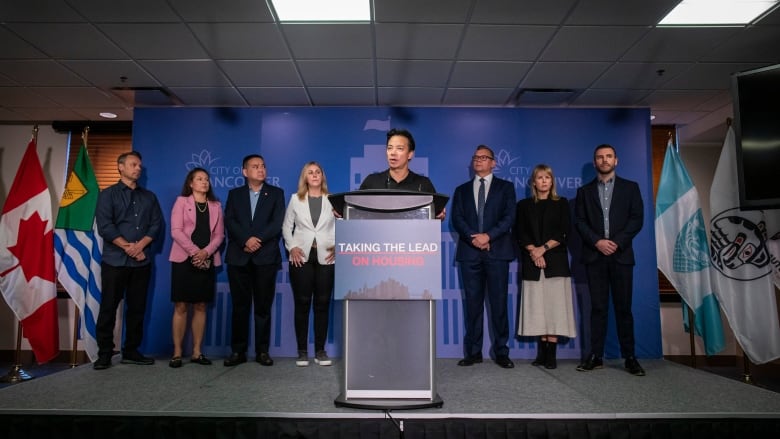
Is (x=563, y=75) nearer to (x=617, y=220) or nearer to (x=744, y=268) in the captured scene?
(x=617, y=220)

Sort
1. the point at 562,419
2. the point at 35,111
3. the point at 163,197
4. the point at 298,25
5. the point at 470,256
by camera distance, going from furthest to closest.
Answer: the point at 35,111, the point at 163,197, the point at 470,256, the point at 298,25, the point at 562,419

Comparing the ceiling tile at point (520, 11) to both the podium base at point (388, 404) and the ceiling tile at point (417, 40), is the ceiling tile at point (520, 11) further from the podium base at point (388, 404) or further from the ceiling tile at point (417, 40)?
the podium base at point (388, 404)

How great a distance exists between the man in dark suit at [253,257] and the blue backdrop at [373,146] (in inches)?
26.7

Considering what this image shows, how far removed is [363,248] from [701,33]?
3.26 metres

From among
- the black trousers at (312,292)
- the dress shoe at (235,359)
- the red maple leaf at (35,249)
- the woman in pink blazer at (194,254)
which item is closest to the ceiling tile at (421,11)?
the black trousers at (312,292)

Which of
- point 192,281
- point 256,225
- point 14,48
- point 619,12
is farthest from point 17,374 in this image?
point 619,12

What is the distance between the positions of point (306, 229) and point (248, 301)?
2.83ft

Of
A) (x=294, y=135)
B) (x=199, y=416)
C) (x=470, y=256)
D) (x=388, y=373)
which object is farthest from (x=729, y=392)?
(x=294, y=135)

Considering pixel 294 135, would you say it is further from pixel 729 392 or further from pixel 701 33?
pixel 729 392

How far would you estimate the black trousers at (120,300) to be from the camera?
12.6ft

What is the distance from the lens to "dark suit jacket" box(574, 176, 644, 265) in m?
3.78

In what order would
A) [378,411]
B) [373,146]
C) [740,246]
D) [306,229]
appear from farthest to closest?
[373,146]
[740,246]
[306,229]
[378,411]

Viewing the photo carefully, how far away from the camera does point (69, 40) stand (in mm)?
3674

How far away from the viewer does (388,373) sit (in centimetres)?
227
